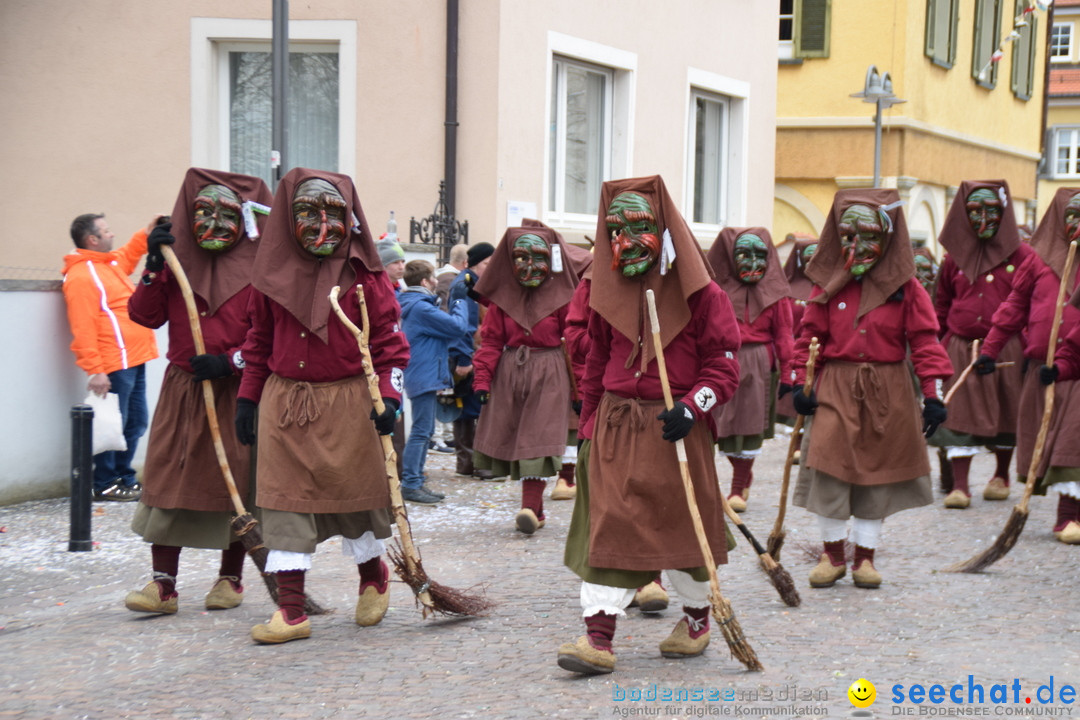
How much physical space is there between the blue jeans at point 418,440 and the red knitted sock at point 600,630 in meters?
4.75

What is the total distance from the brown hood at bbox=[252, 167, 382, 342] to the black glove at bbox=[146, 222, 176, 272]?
20.3 inches

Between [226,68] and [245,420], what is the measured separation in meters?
8.45

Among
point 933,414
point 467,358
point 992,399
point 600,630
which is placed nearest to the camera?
point 600,630

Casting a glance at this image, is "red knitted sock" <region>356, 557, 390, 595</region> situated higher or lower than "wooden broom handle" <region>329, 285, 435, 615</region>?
lower

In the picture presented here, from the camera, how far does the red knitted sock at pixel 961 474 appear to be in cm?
1015

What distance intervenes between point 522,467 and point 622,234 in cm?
353

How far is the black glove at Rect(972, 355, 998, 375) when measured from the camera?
30.4ft

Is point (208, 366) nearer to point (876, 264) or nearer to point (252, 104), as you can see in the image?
point (876, 264)

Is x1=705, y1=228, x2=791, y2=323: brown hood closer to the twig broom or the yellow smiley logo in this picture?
the twig broom

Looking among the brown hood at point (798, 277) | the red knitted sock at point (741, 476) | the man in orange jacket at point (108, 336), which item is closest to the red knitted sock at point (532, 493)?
the red knitted sock at point (741, 476)

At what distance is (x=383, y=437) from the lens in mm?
6195

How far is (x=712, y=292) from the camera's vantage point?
5660 mm

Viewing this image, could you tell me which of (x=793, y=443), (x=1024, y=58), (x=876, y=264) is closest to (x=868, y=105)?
(x=1024, y=58)

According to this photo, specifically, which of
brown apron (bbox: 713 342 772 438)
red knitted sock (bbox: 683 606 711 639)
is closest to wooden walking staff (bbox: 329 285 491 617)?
red knitted sock (bbox: 683 606 711 639)
